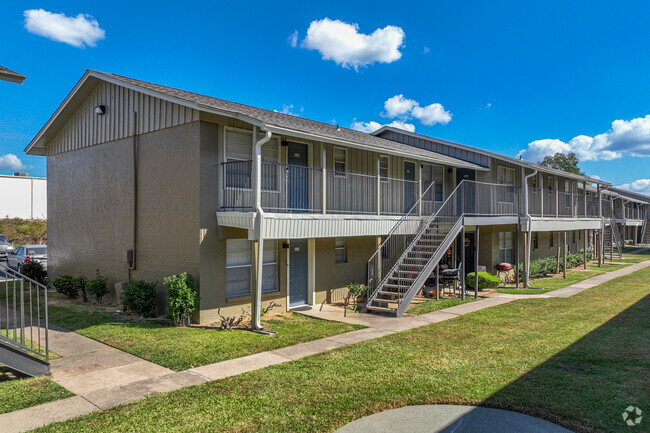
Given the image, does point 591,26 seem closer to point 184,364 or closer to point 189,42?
point 189,42

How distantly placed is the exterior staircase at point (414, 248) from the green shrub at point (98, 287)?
743 cm

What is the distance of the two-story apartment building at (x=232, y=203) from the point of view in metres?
10.4

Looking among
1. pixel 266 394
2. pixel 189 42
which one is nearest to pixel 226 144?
pixel 266 394

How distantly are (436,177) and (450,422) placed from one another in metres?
13.8

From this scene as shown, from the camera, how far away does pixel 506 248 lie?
2036cm

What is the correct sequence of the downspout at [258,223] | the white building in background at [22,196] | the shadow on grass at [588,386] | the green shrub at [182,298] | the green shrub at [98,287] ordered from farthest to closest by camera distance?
the white building in background at [22,196], the green shrub at [98,287], the green shrub at [182,298], the downspout at [258,223], the shadow on grass at [588,386]

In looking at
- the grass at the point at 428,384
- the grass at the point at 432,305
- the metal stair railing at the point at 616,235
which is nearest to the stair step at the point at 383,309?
the grass at the point at 432,305

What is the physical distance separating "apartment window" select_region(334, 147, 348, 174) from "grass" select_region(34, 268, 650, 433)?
18.6 feet

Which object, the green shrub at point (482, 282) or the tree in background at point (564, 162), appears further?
the tree in background at point (564, 162)

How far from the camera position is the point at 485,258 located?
747 inches

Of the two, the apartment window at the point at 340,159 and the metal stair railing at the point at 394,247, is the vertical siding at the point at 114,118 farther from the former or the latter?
the metal stair railing at the point at 394,247

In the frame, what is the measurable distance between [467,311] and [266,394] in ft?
25.5

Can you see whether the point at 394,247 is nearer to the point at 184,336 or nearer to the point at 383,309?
the point at 383,309

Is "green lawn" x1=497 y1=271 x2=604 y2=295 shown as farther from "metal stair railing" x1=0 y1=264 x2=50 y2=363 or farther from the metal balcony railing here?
"metal stair railing" x1=0 y1=264 x2=50 y2=363
